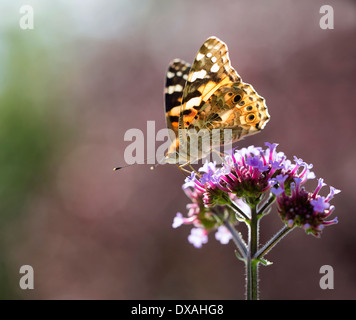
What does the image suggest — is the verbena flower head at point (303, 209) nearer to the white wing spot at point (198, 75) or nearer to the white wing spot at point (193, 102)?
the white wing spot at point (193, 102)

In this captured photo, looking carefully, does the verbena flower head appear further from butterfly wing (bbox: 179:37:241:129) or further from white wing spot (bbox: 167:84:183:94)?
white wing spot (bbox: 167:84:183:94)

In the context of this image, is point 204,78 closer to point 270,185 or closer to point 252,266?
point 270,185

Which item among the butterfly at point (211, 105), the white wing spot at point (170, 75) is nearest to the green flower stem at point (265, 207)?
the butterfly at point (211, 105)

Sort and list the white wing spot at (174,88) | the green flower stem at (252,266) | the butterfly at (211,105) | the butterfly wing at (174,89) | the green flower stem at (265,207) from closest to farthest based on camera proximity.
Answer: the green flower stem at (252,266) → the green flower stem at (265,207) → the butterfly at (211,105) → the butterfly wing at (174,89) → the white wing spot at (174,88)

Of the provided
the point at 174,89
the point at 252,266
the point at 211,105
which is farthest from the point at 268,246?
the point at 174,89

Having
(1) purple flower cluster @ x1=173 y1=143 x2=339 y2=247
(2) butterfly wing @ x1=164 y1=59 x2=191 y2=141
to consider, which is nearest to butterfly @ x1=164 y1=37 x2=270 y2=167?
(2) butterfly wing @ x1=164 y1=59 x2=191 y2=141

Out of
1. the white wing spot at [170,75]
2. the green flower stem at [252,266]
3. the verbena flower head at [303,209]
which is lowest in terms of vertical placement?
the green flower stem at [252,266]

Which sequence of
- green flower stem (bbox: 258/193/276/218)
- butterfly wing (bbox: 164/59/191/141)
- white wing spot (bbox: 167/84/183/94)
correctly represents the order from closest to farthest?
1. green flower stem (bbox: 258/193/276/218)
2. butterfly wing (bbox: 164/59/191/141)
3. white wing spot (bbox: 167/84/183/94)
